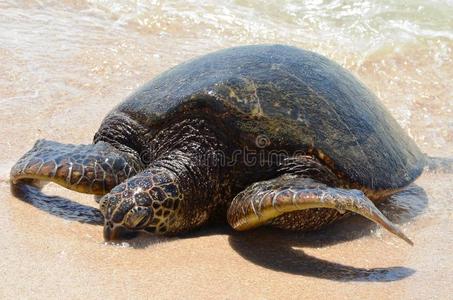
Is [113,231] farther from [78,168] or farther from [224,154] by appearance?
[224,154]

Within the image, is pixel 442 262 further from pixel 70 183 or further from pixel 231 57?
pixel 70 183

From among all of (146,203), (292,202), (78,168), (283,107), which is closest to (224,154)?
(283,107)

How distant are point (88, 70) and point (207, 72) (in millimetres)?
3052

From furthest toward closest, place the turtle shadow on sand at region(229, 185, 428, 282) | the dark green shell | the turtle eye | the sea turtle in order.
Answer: the dark green shell, the sea turtle, the turtle eye, the turtle shadow on sand at region(229, 185, 428, 282)

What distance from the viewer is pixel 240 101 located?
355cm

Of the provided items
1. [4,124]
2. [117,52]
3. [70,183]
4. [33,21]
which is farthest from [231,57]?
[33,21]

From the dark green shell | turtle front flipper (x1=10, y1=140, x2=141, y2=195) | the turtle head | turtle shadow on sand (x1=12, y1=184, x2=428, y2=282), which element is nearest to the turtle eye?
the turtle head

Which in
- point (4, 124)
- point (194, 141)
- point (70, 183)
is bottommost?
point (4, 124)

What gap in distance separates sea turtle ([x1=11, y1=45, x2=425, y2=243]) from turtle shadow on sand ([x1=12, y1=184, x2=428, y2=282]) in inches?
3.1

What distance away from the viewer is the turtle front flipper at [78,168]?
3561 millimetres

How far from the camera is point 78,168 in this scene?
357cm

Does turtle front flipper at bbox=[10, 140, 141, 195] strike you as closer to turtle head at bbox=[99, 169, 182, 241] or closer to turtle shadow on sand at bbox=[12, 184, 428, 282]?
turtle shadow on sand at bbox=[12, 184, 428, 282]

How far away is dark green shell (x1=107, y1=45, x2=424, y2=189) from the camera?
353 cm

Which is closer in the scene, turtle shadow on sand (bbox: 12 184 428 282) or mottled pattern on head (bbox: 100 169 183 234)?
turtle shadow on sand (bbox: 12 184 428 282)
